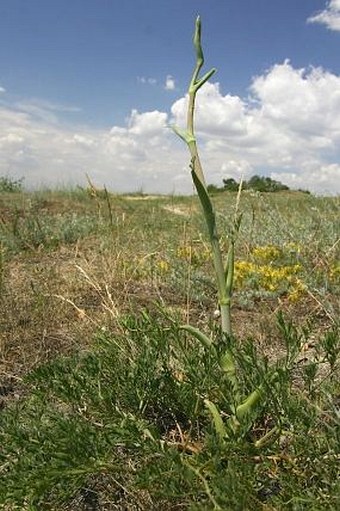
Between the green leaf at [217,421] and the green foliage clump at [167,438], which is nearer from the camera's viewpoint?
the green foliage clump at [167,438]

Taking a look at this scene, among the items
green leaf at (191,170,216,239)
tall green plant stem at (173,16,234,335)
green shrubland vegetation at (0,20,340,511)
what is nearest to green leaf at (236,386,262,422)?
green shrubland vegetation at (0,20,340,511)

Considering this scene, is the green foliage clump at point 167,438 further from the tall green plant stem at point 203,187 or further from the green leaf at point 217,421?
the tall green plant stem at point 203,187

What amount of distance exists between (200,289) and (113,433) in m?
2.47

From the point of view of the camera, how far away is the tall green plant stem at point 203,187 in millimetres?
1657

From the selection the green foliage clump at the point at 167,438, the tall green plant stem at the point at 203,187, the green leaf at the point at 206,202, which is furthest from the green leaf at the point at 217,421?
the green leaf at the point at 206,202

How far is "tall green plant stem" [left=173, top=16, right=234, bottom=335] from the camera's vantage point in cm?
166

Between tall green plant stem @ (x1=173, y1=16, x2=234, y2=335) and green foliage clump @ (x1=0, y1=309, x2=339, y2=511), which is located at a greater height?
tall green plant stem @ (x1=173, y1=16, x2=234, y2=335)

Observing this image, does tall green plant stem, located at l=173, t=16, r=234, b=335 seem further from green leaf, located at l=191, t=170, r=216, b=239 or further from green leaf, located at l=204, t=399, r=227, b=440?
green leaf, located at l=204, t=399, r=227, b=440

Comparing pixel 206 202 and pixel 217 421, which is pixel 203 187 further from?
pixel 217 421

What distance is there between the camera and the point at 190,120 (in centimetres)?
170

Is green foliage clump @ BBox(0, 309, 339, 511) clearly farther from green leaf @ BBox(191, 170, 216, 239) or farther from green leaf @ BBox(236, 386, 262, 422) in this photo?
green leaf @ BBox(191, 170, 216, 239)

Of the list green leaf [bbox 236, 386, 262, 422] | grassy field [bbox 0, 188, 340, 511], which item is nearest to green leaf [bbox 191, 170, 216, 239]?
grassy field [bbox 0, 188, 340, 511]

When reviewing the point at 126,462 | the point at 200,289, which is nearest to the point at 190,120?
the point at 126,462

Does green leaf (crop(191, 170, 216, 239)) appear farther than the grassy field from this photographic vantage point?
Yes
